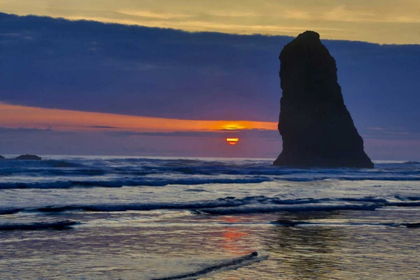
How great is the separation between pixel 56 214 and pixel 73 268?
10080mm

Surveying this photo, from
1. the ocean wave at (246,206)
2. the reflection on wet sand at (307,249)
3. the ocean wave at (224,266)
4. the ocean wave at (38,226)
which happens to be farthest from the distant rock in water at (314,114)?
the ocean wave at (224,266)

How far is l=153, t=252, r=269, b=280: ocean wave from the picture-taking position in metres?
10.1

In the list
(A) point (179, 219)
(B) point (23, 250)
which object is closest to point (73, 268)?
(B) point (23, 250)

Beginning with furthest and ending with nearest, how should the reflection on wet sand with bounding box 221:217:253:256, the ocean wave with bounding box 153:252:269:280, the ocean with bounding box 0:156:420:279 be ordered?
the reflection on wet sand with bounding box 221:217:253:256, the ocean with bounding box 0:156:420:279, the ocean wave with bounding box 153:252:269:280

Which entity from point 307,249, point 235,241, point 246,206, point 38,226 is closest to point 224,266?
point 307,249

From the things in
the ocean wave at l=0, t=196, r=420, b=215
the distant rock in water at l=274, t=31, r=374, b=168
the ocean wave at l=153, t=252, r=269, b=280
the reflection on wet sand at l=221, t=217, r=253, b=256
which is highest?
the distant rock in water at l=274, t=31, r=374, b=168

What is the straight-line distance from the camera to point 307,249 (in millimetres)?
13094

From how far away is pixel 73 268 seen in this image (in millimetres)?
10641

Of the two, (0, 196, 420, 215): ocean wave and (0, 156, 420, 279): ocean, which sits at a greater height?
(0, 196, 420, 215): ocean wave

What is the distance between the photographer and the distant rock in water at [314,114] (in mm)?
90562

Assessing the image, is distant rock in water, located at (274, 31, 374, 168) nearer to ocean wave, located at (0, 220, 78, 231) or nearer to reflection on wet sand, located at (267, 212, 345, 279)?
reflection on wet sand, located at (267, 212, 345, 279)

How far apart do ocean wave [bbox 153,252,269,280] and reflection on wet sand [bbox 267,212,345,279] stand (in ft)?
1.85

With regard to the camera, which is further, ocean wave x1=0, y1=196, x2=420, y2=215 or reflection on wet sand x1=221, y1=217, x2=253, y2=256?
ocean wave x1=0, y1=196, x2=420, y2=215

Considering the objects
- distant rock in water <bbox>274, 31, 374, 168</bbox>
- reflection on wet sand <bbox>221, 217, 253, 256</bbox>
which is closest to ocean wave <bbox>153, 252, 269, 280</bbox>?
reflection on wet sand <bbox>221, 217, 253, 256</bbox>
